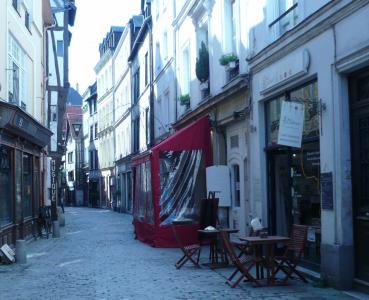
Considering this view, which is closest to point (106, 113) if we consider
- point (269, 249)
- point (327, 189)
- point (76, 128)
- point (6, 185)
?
point (76, 128)

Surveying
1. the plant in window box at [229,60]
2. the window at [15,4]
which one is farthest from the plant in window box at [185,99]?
the window at [15,4]

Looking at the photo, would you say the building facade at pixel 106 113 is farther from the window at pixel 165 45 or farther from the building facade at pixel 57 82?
the window at pixel 165 45

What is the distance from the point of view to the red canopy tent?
1548 centimetres

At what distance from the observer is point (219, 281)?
9.56 m

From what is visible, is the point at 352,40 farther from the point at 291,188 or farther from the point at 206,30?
the point at 206,30

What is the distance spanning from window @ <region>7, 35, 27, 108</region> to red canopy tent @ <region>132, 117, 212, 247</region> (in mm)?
4062

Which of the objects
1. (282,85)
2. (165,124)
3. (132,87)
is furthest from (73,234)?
(132,87)

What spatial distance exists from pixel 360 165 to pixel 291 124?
1.38 metres

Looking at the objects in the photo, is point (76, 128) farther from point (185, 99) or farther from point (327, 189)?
point (327, 189)

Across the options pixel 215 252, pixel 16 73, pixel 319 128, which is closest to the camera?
pixel 319 128

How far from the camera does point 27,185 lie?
18109 millimetres

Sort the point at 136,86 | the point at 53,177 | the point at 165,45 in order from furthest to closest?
the point at 136,86 → the point at 53,177 → the point at 165,45

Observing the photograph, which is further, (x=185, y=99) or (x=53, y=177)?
(x=53, y=177)

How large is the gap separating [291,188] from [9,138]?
24.7 feet
